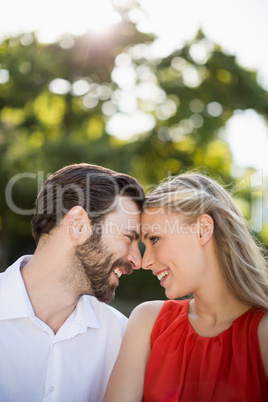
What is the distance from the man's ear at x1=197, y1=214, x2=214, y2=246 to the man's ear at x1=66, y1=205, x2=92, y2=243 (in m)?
0.70

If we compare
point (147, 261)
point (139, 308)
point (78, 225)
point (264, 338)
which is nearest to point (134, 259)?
point (147, 261)

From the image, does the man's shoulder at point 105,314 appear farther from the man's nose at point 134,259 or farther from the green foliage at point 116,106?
the green foliage at point 116,106

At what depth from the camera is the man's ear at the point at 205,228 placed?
7.71ft

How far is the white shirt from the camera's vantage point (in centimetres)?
217

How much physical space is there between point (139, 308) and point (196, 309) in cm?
36

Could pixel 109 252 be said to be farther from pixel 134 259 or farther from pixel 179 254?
pixel 179 254

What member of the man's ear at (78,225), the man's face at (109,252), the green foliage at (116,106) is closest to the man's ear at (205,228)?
the man's face at (109,252)

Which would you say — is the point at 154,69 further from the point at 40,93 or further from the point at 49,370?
the point at 49,370

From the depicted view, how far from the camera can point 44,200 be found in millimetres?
2604

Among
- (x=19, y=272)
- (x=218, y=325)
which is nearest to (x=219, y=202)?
(x=218, y=325)

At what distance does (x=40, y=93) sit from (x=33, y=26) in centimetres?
170

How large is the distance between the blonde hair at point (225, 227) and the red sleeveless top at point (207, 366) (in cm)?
16

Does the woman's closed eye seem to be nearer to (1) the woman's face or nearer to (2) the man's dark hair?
(1) the woman's face

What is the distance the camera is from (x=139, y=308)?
248 cm
